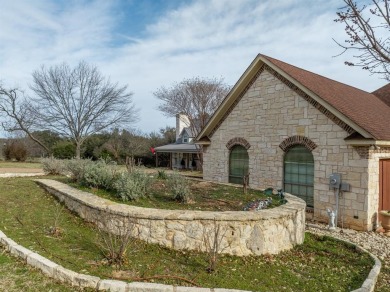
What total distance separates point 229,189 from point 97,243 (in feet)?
15.3

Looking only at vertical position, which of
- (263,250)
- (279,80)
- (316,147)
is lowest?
(263,250)

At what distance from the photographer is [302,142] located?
10203 millimetres

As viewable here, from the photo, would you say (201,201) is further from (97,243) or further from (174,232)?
(97,243)

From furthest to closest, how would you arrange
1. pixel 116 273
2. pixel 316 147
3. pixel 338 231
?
pixel 316 147 < pixel 338 231 < pixel 116 273

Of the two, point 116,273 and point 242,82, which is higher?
point 242,82

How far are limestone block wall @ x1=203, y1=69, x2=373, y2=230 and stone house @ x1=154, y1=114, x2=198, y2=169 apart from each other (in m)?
16.1

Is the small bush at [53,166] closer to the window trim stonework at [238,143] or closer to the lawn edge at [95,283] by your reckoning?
the window trim stonework at [238,143]

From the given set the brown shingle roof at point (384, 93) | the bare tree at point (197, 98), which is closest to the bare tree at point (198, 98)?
the bare tree at point (197, 98)

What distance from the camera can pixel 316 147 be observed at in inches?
386

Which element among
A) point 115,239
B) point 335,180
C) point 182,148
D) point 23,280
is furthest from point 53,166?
point 182,148

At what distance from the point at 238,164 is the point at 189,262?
27.8 feet

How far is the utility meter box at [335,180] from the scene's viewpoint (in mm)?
9141

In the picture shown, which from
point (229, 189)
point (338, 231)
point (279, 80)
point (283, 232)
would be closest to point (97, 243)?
point (283, 232)

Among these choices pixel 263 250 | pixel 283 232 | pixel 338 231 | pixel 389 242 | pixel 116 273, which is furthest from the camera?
pixel 338 231
